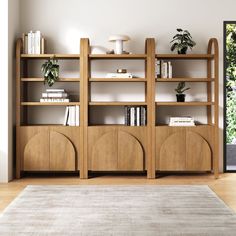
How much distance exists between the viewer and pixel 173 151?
5.93 meters

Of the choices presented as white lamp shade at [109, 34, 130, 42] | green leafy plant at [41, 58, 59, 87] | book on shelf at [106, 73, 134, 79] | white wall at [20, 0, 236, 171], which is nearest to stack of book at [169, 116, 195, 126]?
book on shelf at [106, 73, 134, 79]

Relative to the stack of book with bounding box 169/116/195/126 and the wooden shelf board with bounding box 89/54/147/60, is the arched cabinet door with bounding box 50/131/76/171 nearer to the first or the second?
the wooden shelf board with bounding box 89/54/147/60

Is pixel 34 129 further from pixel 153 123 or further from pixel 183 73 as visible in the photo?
pixel 183 73

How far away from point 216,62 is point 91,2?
182 cm

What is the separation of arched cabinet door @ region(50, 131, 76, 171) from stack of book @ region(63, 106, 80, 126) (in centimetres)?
20

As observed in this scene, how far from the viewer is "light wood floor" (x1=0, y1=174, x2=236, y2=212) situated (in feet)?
16.8

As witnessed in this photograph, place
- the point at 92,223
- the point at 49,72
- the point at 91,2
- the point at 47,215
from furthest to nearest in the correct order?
the point at 91,2 → the point at 49,72 → the point at 47,215 → the point at 92,223

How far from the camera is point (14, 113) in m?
6.02

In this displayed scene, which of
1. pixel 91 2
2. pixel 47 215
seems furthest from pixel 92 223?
pixel 91 2

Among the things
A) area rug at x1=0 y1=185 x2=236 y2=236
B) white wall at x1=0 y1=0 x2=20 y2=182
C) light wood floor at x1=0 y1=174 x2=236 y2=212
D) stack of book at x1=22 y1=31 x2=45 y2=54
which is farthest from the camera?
stack of book at x1=22 y1=31 x2=45 y2=54

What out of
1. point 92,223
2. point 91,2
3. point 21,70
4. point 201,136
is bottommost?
point 92,223

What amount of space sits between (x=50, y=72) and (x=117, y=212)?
7.90ft

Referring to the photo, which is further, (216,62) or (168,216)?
(216,62)

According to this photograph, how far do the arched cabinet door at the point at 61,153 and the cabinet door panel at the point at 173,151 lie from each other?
111cm
